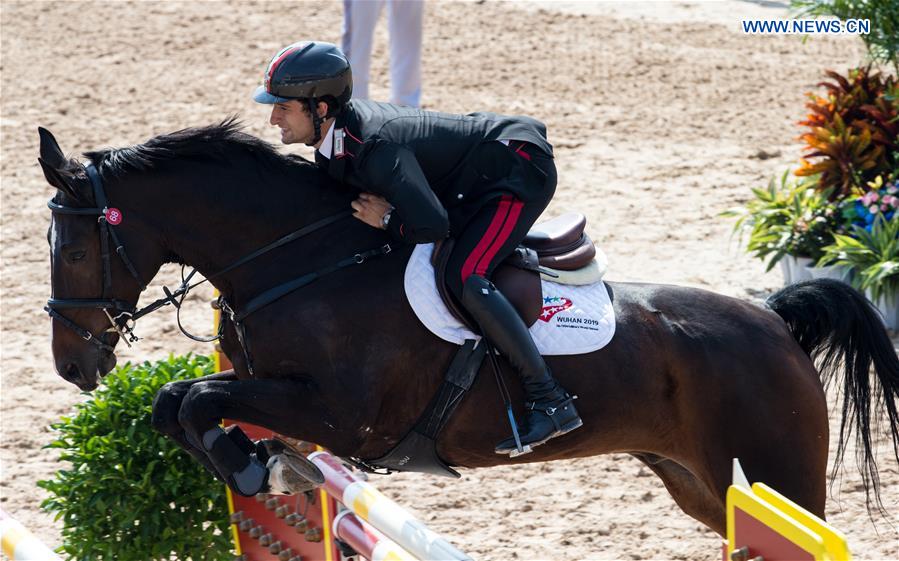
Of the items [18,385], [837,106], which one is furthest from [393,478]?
[837,106]

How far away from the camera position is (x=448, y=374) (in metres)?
4.19

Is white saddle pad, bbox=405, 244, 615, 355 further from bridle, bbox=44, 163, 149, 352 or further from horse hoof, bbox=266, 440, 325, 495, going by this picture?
bridle, bbox=44, 163, 149, 352

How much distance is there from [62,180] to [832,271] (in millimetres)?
5454

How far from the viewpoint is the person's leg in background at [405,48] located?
37.4 feet

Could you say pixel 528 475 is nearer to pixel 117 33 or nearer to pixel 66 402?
pixel 66 402

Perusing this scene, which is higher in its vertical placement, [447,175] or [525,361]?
[447,175]

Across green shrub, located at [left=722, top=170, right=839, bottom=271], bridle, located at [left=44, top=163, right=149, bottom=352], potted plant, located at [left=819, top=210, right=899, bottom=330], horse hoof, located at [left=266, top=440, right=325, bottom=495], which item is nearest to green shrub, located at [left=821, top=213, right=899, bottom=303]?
potted plant, located at [left=819, top=210, right=899, bottom=330]

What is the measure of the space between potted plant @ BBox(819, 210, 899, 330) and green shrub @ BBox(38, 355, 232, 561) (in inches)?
177

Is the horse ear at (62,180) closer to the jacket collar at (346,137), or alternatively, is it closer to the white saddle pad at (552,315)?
the jacket collar at (346,137)

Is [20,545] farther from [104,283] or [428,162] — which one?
[428,162]

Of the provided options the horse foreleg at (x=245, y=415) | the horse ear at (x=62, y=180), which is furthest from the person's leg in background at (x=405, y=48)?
the horse foreleg at (x=245, y=415)

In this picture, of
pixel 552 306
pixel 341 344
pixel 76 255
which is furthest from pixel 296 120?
pixel 552 306

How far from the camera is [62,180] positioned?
13.3 feet

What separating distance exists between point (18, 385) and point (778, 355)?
474 centimetres
